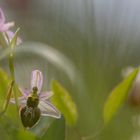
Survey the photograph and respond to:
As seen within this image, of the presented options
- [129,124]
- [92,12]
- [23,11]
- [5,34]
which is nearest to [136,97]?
[129,124]

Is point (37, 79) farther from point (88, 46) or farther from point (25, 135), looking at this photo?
point (88, 46)

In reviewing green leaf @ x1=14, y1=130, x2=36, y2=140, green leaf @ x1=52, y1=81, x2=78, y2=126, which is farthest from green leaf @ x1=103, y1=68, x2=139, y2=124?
green leaf @ x1=14, y1=130, x2=36, y2=140

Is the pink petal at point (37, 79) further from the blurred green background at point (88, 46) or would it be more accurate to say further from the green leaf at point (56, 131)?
the blurred green background at point (88, 46)

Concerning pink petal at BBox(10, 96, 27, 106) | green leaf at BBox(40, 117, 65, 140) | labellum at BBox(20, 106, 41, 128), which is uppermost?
pink petal at BBox(10, 96, 27, 106)

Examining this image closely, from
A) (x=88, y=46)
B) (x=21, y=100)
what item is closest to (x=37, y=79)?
(x=21, y=100)

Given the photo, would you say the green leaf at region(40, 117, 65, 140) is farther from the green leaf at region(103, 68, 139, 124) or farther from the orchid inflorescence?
the green leaf at region(103, 68, 139, 124)

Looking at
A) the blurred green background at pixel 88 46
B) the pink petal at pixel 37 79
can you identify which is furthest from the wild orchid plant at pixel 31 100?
the blurred green background at pixel 88 46
